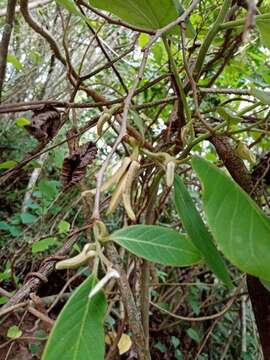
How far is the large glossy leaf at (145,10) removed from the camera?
0.45m

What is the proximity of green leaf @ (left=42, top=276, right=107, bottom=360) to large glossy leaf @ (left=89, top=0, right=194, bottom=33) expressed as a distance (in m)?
0.29

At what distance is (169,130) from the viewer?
704 millimetres

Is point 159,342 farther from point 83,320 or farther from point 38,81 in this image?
point 38,81

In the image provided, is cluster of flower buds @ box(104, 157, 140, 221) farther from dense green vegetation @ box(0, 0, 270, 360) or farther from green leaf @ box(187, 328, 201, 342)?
green leaf @ box(187, 328, 201, 342)

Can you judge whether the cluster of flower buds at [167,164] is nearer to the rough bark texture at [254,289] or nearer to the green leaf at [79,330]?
the green leaf at [79,330]

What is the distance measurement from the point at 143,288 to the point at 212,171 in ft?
1.28

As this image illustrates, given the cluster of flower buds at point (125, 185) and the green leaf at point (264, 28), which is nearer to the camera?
the cluster of flower buds at point (125, 185)

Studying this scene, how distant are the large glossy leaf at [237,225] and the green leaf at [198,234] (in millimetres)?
65

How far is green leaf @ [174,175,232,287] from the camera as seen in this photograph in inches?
15.2

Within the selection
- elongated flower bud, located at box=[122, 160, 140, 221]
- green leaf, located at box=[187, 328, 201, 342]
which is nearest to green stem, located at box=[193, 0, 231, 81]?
elongated flower bud, located at box=[122, 160, 140, 221]

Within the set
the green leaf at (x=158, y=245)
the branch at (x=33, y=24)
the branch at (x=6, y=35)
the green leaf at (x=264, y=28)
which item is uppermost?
the branch at (x=33, y=24)

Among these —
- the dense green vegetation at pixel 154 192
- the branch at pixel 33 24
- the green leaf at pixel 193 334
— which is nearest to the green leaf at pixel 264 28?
the dense green vegetation at pixel 154 192

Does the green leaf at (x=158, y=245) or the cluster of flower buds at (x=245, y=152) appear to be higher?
the cluster of flower buds at (x=245, y=152)

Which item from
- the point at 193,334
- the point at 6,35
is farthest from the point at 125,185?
the point at 193,334
